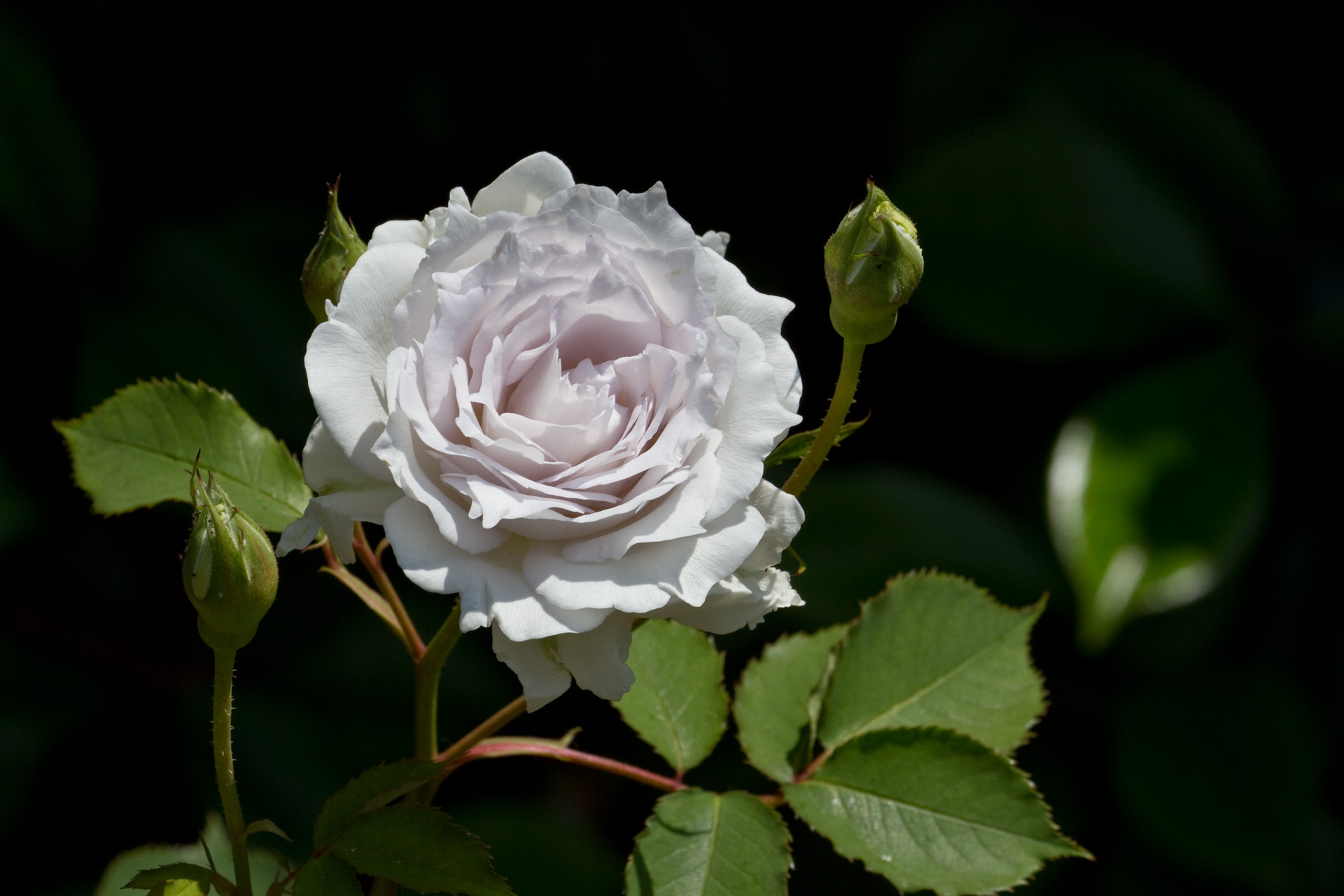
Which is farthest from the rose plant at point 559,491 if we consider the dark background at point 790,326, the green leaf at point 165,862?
the dark background at point 790,326

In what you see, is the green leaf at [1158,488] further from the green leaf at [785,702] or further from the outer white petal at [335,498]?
the outer white petal at [335,498]

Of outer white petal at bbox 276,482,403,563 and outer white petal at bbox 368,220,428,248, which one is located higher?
outer white petal at bbox 368,220,428,248

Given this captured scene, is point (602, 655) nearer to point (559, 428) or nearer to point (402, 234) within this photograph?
point (559, 428)

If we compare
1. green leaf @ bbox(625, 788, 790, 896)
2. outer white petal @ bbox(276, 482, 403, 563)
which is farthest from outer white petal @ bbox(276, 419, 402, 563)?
green leaf @ bbox(625, 788, 790, 896)

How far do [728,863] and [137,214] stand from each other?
1481 millimetres

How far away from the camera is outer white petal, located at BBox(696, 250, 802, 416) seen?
0.54 m

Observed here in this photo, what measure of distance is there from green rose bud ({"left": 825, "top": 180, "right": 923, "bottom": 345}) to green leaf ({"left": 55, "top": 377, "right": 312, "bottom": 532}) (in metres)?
0.30

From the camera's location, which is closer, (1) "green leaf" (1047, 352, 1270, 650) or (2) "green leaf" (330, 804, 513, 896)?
(2) "green leaf" (330, 804, 513, 896)

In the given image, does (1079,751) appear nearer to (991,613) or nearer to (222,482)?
(991,613)

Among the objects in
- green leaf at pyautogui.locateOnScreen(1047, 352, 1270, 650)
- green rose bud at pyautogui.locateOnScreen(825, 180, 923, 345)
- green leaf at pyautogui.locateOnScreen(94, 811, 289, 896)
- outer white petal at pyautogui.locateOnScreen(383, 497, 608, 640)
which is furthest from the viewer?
green leaf at pyautogui.locateOnScreen(1047, 352, 1270, 650)

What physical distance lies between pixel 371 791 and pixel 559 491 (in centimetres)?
18

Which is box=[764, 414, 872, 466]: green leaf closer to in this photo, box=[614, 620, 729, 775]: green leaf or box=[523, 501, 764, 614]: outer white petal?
box=[523, 501, 764, 614]: outer white petal

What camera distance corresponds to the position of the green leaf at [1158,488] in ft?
4.72

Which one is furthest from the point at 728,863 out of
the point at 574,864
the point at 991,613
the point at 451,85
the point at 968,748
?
the point at 451,85
